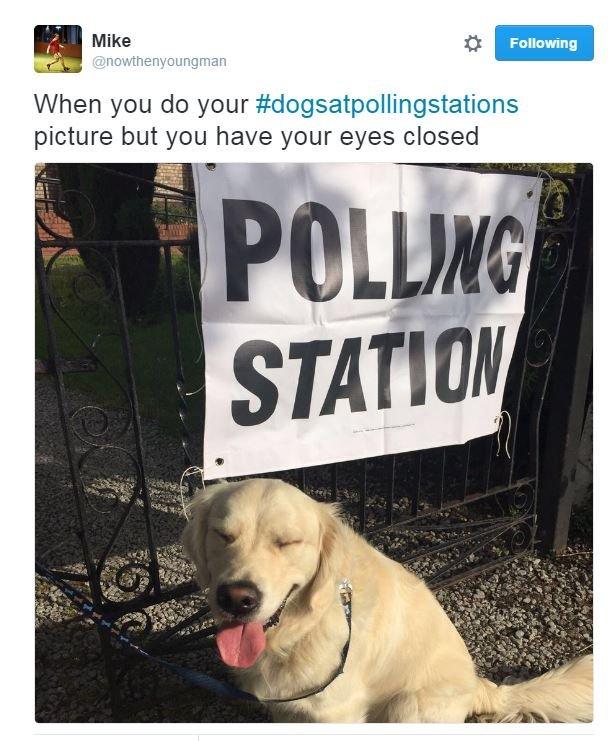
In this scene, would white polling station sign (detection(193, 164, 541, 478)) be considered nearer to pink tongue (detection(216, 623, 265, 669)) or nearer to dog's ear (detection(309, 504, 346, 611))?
dog's ear (detection(309, 504, 346, 611))

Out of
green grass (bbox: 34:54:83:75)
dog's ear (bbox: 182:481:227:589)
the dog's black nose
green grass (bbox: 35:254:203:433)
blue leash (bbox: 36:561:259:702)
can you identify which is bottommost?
blue leash (bbox: 36:561:259:702)

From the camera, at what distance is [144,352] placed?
732 cm

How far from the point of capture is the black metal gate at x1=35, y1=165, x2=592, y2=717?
2041 millimetres

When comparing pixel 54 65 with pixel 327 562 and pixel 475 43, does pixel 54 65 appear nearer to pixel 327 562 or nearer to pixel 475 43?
pixel 475 43

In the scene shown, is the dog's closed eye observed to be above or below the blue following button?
below

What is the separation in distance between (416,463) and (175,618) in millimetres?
1847

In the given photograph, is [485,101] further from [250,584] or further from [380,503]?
[380,503]

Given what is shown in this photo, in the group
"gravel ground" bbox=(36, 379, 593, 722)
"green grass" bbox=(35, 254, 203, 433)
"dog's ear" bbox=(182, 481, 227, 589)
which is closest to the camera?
"dog's ear" bbox=(182, 481, 227, 589)

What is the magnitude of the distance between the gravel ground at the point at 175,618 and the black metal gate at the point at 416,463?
56 millimetres

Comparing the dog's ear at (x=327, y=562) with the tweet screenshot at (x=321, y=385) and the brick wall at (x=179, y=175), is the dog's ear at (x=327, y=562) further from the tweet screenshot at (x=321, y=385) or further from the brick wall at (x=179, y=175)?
the brick wall at (x=179, y=175)

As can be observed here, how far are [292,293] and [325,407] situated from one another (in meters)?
0.59

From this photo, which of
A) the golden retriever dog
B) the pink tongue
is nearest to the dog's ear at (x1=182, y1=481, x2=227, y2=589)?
the golden retriever dog

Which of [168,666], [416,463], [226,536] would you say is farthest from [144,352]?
[226,536]

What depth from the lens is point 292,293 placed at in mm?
2100
